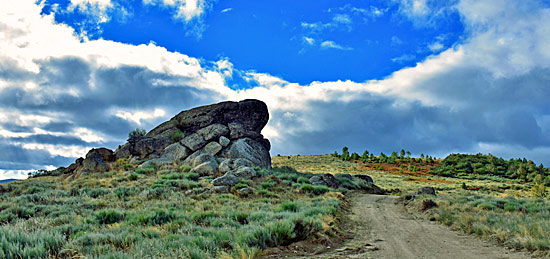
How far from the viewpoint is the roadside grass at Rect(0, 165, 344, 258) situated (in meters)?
7.71

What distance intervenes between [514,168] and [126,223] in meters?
104

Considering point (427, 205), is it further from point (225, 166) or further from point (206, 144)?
point (206, 144)

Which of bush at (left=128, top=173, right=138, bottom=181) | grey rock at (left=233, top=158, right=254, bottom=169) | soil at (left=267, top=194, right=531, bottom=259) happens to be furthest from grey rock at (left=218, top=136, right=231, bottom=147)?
soil at (left=267, top=194, right=531, bottom=259)

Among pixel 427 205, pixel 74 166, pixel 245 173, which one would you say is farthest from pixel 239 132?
pixel 427 205

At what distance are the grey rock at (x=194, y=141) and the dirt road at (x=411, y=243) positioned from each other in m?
24.1

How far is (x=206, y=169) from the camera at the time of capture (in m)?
28.5

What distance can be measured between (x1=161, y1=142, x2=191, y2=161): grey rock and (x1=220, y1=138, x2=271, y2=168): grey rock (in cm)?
403

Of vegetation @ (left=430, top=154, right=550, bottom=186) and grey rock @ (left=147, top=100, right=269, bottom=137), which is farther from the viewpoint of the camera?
vegetation @ (left=430, top=154, right=550, bottom=186)

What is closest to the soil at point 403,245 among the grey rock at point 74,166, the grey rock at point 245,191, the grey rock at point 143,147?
the grey rock at point 245,191

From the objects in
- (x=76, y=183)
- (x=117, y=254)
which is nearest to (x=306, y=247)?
(x=117, y=254)

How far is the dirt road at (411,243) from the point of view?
855 cm

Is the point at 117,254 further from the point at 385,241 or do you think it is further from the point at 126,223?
the point at 385,241

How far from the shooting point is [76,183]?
26.2 m

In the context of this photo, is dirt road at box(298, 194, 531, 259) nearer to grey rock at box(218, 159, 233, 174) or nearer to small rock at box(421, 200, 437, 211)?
small rock at box(421, 200, 437, 211)
